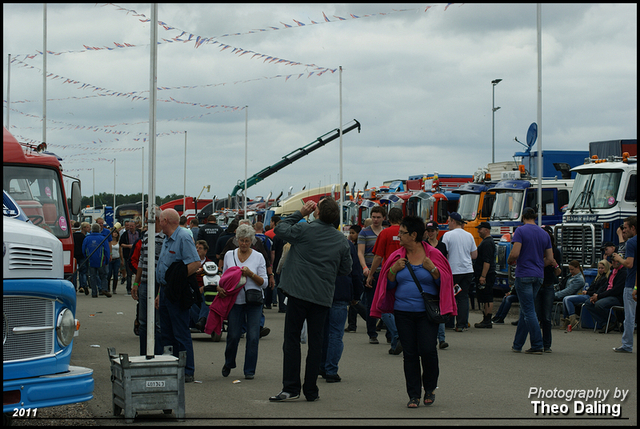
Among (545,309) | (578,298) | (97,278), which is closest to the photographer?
(545,309)

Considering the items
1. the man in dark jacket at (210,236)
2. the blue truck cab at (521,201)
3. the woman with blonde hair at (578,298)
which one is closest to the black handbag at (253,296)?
the woman with blonde hair at (578,298)

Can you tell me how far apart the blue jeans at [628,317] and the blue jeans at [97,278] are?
1564 centimetres

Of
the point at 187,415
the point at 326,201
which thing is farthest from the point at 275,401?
the point at 326,201

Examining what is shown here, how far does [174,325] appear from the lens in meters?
8.33

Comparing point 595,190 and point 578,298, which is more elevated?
point 595,190

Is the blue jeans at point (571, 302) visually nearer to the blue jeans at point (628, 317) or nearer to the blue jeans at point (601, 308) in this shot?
the blue jeans at point (601, 308)

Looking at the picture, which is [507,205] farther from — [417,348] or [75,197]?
[417,348]

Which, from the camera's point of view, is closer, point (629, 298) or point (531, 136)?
point (629, 298)

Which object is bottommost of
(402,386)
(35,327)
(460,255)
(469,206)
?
(402,386)

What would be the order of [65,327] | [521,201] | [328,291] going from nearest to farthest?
1. [65,327]
2. [328,291]
3. [521,201]

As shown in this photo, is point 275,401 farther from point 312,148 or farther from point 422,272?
point 312,148

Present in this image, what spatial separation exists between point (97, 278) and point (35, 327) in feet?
56.8

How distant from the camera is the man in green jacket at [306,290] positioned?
7.60 metres

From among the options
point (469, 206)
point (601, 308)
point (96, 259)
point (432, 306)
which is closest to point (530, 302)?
point (601, 308)
